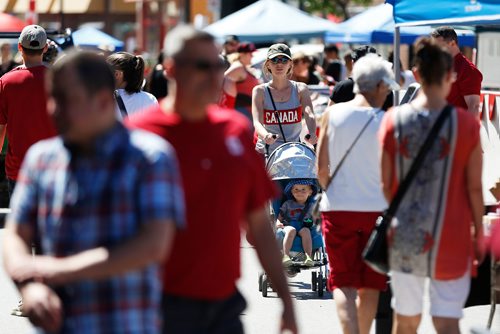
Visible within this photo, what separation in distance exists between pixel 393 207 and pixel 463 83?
550 centimetres

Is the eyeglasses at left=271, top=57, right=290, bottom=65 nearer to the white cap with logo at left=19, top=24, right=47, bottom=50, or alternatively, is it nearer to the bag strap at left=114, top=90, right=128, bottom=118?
the bag strap at left=114, top=90, right=128, bottom=118

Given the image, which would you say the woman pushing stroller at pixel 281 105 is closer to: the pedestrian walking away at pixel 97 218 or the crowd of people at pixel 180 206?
the crowd of people at pixel 180 206

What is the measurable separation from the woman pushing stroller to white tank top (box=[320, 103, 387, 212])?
3.44 meters

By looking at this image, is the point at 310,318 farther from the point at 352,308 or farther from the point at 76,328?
the point at 76,328

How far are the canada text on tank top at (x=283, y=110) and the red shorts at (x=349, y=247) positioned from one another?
3.38 m

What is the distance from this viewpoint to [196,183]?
4.30m

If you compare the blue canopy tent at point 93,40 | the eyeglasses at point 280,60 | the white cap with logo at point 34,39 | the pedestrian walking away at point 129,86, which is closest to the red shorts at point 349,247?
the pedestrian walking away at point 129,86

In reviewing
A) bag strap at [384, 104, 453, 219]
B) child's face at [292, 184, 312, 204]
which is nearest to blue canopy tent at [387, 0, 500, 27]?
child's face at [292, 184, 312, 204]

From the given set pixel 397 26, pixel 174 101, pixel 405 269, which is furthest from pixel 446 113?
pixel 397 26

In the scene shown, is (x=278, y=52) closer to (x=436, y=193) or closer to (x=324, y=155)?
(x=324, y=155)

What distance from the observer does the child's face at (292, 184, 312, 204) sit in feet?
33.1

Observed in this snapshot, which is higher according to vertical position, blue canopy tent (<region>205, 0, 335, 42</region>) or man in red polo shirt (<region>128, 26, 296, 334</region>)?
man in red polo shirt (<region>128, 26, 296, 334</region>)

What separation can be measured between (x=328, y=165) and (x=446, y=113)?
3.96 feet

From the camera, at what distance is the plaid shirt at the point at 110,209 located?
3.82 metres
